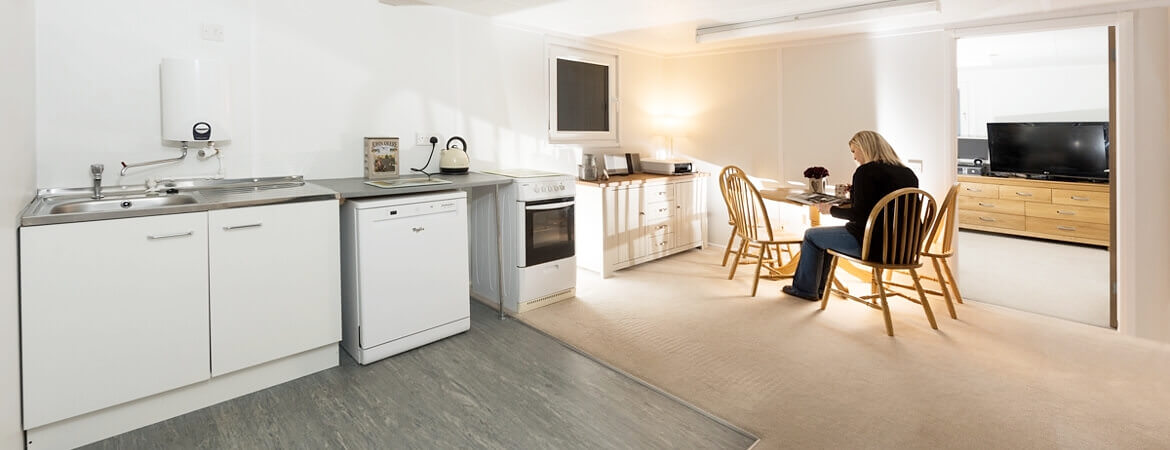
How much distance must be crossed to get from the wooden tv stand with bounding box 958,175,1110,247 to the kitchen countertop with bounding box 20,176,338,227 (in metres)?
5.18

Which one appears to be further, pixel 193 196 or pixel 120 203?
pixel 193 196

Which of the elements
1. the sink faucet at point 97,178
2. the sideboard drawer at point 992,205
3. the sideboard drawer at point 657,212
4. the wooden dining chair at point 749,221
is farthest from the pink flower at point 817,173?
the sink faucet at point 97,178

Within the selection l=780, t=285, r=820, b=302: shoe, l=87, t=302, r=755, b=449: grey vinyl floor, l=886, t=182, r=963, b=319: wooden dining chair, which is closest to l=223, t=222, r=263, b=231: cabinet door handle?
l=87, t=302, r=755, b=449: grey vinyl floor

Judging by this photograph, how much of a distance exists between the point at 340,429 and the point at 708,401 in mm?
1516

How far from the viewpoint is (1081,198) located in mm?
4961

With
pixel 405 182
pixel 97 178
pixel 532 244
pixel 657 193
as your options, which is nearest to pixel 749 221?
pixel 657 193

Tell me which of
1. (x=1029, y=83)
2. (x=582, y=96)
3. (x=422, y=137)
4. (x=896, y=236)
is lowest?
(x=896, y=236)

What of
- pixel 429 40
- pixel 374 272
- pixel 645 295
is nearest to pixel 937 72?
pixel 645 295

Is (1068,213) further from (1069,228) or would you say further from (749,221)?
(749,221)

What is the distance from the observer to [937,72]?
13.1ft

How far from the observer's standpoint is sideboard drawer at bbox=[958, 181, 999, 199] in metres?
5.41

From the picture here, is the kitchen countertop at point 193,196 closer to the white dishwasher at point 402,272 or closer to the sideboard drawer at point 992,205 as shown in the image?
the white dishwasher at point 402,272

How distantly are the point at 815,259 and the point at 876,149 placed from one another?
2.77 ft

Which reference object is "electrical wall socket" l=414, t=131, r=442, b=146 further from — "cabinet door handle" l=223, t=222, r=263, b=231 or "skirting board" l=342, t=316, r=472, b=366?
"cabinet door handle" l=223, t=222, r=263, b=231
